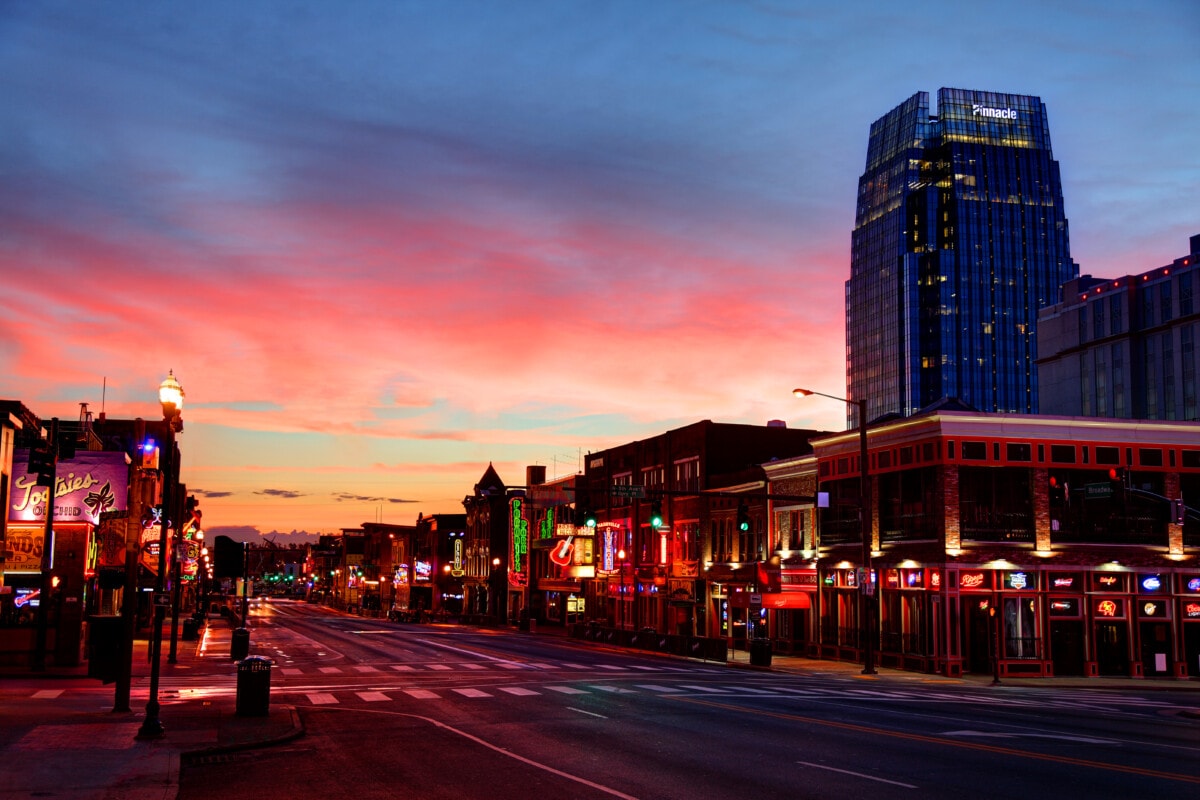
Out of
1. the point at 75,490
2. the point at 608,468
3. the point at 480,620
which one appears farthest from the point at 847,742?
the point at 480,620

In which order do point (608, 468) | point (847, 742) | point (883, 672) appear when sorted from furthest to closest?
point (608, 468) < point (883, 672) < point (847, 742)

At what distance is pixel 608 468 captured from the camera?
86.1 metres

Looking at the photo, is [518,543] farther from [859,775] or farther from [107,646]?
[859,775]

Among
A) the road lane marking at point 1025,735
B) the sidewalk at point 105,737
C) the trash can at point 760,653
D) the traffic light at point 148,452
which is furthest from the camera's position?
the traffic light at point 148,452

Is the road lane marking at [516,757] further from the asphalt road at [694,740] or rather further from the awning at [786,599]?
the awning at [786,599]

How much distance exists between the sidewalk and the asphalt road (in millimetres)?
710

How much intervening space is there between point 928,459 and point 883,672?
28.8ft

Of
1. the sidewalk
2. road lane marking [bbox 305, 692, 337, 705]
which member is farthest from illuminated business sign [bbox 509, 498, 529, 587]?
road lane marking [bbox 305, 692, 337, 705]

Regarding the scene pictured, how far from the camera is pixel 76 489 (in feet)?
136

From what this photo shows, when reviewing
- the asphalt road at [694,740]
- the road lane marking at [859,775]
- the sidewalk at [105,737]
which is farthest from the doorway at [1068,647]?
the sidewalk at [105,737]

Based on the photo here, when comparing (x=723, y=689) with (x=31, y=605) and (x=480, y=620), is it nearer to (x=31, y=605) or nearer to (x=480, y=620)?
(x=31, y=605)

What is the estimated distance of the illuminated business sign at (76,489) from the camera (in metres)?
40.1

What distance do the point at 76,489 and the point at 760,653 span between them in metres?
27.7

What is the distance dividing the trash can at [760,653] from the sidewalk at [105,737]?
23.8 m
